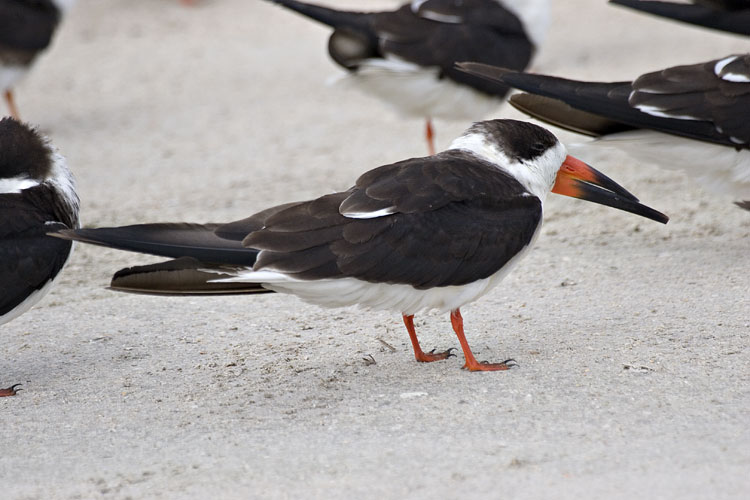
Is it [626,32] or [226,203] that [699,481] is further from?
[626,32]

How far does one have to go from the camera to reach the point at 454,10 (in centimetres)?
721

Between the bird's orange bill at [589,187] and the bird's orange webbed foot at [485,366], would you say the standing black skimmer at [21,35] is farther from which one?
the bird's orange webbed foot at [485,366]

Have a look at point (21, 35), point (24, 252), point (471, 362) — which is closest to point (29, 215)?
point (24, 252)

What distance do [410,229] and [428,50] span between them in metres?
3.43

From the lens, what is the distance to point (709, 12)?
6.33m

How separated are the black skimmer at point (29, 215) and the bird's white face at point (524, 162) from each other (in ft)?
5.57

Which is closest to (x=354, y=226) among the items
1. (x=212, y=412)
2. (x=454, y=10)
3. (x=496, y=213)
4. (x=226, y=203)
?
(x=496, y=213)

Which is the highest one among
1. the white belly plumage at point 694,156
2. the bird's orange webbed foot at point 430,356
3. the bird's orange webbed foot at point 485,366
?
the white belly plumage at point 694,156

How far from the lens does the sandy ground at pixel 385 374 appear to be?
3107 millimetres

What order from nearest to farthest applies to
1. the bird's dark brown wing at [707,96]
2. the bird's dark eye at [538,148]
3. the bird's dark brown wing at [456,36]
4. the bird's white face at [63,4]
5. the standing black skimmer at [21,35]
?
the bird's dark eye at [538,148]
the bird's dark brown wing at [707,96]
the bird's dark brown wing at [456,36]
the standing black skimmer at [21,35]
the bird's white face at [63,4]

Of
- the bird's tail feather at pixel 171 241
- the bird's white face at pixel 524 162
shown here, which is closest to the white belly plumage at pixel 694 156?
the bird's white face at pixel 524 162

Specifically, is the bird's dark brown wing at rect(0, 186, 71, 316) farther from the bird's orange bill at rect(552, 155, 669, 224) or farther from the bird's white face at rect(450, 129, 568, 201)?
the bird's orange bill at rect(552, 155, 669, 224)

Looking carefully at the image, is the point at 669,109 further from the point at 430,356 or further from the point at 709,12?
the point at 430,356

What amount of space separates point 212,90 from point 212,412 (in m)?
6.53
